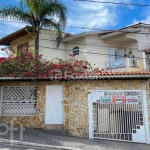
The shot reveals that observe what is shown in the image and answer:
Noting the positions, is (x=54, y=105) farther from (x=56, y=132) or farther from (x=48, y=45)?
(x=48, y=45)

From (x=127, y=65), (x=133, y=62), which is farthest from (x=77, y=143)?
(x=133, y=62)

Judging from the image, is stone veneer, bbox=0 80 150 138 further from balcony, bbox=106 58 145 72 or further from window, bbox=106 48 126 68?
window, bbox=106 48 126 68

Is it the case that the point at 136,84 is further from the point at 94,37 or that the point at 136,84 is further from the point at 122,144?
the point at 94,37

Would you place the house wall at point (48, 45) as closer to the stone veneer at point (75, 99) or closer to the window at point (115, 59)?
the window at point (115, 59)

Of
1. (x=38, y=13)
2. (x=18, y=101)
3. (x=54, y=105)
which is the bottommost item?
(x=54, y=105)

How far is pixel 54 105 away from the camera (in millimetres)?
10375

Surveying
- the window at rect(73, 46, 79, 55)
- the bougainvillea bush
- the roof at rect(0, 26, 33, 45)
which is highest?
the roof at rect(0, 26, 33, 45)

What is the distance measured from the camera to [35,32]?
14336mm

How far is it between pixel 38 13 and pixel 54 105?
7.33 metres

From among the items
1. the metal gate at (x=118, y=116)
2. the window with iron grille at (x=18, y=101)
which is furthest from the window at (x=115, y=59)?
the window with iron grille at (x=18, y=101)

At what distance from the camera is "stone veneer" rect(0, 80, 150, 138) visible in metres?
10.0

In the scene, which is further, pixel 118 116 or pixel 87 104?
pixel 87 104

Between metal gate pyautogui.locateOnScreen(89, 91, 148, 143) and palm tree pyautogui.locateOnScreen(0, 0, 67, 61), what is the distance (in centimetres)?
615

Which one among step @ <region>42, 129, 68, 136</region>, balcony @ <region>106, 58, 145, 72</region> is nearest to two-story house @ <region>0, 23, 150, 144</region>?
step @ <region>42, 129, 68, 136</region>
